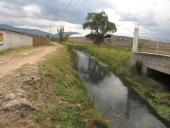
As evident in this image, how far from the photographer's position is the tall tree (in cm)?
8580

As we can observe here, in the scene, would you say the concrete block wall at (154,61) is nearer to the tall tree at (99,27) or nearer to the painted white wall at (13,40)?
the painted white wall at (13,40)

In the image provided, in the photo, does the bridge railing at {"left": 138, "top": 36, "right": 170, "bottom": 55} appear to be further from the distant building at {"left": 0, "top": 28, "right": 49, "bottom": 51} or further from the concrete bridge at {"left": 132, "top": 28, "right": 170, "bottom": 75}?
the distant building at {"left": 0, "top": 28, "right": 49, "bottom": 51}

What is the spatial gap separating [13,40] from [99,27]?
48.6 meters

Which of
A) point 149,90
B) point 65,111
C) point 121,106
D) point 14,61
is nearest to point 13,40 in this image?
point 14,61

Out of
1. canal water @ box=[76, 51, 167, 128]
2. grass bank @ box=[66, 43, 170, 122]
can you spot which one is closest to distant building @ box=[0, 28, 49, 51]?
grass bank @ box=[66, 43, 170, 122]

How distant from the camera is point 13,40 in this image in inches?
1594

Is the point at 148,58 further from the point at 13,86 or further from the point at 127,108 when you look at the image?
the point at 13,86

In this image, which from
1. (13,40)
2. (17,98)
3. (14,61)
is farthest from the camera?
(13,40)

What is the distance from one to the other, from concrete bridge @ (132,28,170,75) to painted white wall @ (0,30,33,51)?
16202 mm

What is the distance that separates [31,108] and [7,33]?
93.5ft

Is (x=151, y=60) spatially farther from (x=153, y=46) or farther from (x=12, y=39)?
(x=12, y=39)

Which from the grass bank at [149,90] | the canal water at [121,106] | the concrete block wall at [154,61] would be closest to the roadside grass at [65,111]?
the canal water at [121,106]

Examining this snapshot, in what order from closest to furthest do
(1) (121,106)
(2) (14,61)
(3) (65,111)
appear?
(3) (65,111) < (1) (121,106) < (2) (14,61)

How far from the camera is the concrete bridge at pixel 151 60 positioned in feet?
61.4
